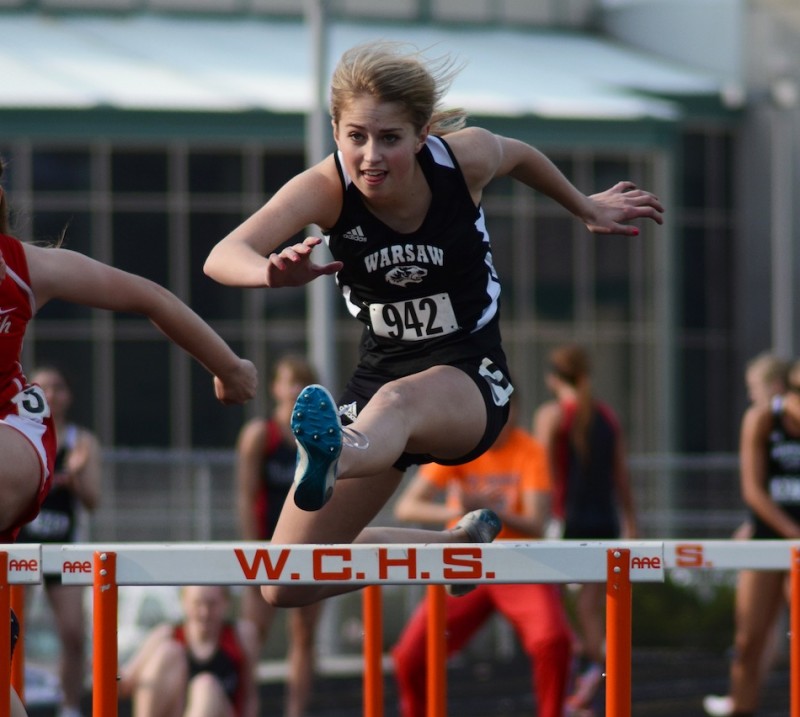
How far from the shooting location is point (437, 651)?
17.8 feet

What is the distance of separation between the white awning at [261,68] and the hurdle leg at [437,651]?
47.9 ft

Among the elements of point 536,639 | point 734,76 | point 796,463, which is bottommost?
point 536,639

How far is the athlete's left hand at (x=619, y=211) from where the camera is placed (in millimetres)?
5035

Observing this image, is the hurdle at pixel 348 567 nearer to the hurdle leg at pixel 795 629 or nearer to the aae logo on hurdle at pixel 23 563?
the aae logo on hurdle at pixel 23 563

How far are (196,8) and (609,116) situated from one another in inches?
253

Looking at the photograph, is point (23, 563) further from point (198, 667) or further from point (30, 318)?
point (198, 667)

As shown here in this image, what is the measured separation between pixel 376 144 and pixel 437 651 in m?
1.78

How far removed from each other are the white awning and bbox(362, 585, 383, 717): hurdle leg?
48.3 ft

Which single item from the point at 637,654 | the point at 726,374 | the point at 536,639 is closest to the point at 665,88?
the point at 726,374

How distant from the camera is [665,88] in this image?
23875mm

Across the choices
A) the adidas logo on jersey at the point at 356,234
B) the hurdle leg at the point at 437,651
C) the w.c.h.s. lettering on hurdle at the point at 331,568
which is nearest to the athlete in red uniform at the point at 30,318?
the w.c.h.s. lettering on hurdle at the point at 331,568

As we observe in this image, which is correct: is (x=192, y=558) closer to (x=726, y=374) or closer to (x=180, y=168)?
(x=180, y=168)

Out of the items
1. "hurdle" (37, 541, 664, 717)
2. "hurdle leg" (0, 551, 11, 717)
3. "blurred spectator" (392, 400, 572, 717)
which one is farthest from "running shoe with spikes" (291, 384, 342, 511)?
"blurred spectator" (392, 400, 572, 717)

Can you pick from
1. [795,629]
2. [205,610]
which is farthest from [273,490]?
[795,629]
